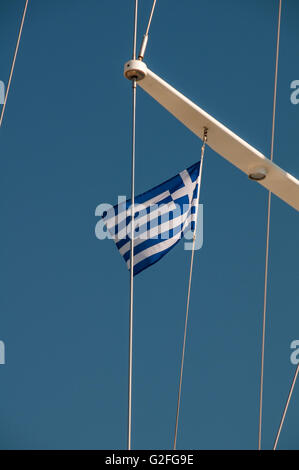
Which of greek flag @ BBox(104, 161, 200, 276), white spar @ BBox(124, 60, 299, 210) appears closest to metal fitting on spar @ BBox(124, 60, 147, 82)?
white spar @ BBox(124, 60, 299, 210)

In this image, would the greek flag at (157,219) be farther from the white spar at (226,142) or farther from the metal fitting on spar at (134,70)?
the metal fitting on spar at (134,70)

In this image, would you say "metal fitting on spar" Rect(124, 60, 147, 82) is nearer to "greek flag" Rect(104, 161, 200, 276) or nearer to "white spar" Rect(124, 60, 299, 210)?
"white spar" Rect(124, 60, 299, 210)

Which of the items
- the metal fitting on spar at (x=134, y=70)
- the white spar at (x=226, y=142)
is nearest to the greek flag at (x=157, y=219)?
the white spar at (x=226, y=142)

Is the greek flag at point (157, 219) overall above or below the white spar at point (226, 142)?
below

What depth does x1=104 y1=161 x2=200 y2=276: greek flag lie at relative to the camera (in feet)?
41.9

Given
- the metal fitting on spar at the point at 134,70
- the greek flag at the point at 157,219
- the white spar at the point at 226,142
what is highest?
the metal fitting on spar at the point at 134,70

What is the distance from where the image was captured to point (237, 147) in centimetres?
1276

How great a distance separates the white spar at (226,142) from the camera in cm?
1262

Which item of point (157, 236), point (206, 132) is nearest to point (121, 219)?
point (157, 236)

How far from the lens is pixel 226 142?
12867mm

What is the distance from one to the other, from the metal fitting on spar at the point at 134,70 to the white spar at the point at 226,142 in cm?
37

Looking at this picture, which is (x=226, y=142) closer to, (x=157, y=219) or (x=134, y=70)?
(x=157, y=219)

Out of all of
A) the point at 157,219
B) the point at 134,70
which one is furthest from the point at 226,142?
the point at 134,70
